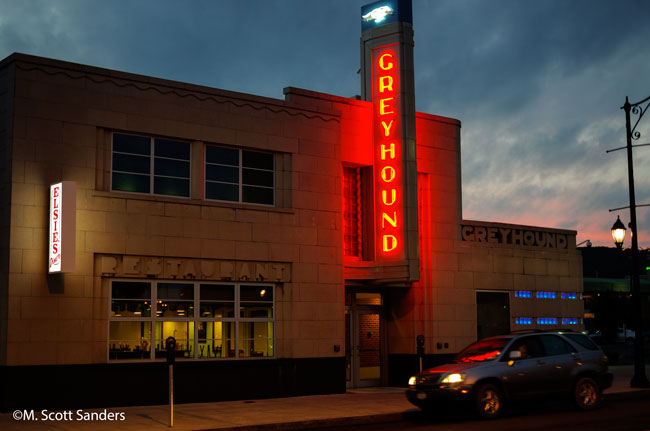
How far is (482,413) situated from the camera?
1484 cm

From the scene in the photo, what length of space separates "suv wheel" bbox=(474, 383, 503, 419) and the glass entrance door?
708cm

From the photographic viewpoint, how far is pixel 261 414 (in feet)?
52.1

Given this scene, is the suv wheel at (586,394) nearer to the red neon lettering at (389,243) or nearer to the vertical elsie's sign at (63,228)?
the red neon lettering at (389,243)

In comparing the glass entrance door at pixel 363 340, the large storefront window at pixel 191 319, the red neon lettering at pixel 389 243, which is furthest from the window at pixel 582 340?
the large storefront window at pixel 191 319

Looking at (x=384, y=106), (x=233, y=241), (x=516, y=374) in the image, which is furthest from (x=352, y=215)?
(x=516, y=374)

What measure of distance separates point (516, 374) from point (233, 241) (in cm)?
711

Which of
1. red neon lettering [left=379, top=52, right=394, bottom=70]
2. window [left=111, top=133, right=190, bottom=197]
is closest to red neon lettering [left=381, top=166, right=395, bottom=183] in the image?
red neon lettering [left=379, top=52, right=394, bottom=70]

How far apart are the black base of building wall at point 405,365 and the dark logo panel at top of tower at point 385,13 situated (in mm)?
8900

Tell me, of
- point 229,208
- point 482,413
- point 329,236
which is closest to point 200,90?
point 229,208

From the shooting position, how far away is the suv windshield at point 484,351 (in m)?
15.6

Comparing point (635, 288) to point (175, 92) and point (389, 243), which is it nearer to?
point (389, 243)

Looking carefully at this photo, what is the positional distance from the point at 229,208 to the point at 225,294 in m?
1.99

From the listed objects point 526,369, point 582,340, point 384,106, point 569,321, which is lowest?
point 526,369

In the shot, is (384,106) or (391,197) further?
(384,106)
